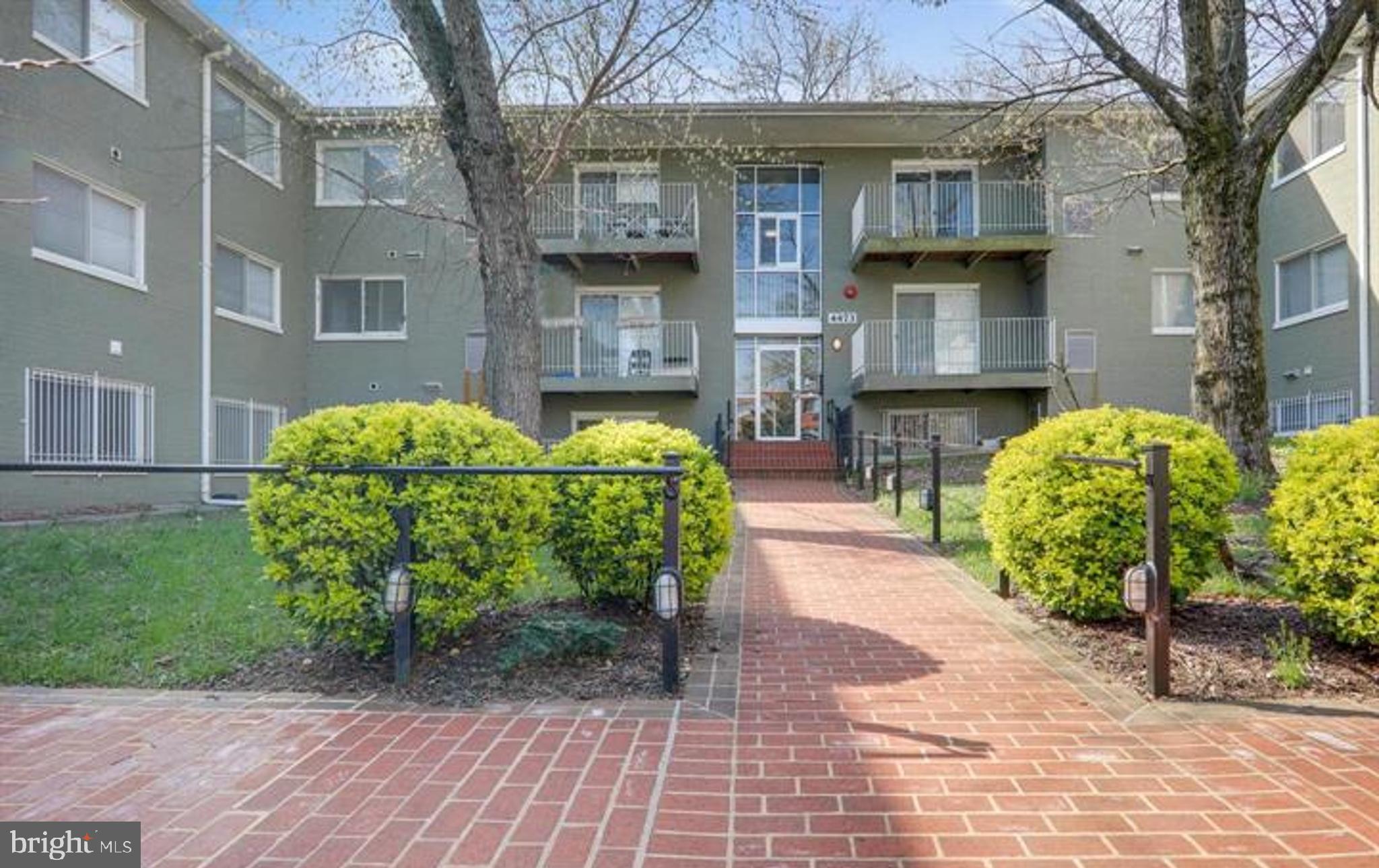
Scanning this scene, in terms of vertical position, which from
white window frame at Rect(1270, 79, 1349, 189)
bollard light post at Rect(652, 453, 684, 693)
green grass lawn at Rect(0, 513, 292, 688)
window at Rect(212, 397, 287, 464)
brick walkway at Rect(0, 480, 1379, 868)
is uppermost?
white window frame at Rect(1270, 79, 1349, 189)

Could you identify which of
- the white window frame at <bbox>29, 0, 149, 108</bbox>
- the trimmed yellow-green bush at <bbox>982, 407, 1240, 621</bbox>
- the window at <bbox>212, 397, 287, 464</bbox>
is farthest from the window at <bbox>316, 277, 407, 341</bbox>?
the trimmed yellow-green bush at <bbox>982, 407, 1240, 621</bbox>

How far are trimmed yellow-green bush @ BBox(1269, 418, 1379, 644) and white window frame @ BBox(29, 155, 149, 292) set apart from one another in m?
13.5

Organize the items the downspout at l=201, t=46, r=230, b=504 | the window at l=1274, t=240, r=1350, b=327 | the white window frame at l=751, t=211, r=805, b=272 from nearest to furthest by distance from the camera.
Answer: the downspout at l=201, t=46, r=230, b=504
the window at l=1274, t=240, r=1350, b=327
the white window frame at l=751, t=211, r=805, b=272

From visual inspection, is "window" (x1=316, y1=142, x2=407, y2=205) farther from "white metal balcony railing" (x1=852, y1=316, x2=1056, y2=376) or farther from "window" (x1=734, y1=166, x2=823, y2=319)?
"white metal balcony railing" (x1=852, y1=316, x2=1056, y2=376)

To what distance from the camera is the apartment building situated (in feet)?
48.2

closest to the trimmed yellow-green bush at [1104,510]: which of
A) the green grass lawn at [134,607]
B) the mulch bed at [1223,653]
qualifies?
the mulch bed at [1223,653]

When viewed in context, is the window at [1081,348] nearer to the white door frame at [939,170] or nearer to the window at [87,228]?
the white door frame at [939,170]

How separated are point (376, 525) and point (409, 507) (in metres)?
0.18

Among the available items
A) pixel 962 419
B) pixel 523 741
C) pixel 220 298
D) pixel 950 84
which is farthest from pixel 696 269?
pixel 523 741

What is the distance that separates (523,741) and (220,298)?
1427 cm

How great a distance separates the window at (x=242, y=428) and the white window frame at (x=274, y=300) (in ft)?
4.92

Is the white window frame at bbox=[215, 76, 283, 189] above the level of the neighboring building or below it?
above

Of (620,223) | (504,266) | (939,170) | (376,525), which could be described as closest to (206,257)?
(620,223)

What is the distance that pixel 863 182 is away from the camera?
17578 mm
